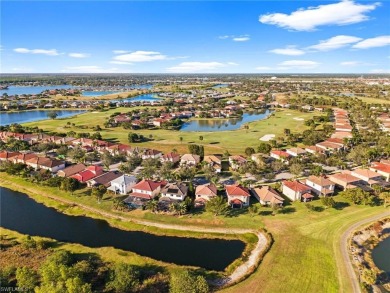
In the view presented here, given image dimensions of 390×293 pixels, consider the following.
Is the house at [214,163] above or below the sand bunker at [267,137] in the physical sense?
below

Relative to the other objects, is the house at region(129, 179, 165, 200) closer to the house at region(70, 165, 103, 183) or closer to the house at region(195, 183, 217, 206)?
the house at region(195, 183, 217, 206)

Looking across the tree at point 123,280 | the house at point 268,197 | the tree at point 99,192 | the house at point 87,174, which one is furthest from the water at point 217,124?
the tree at point 123,280

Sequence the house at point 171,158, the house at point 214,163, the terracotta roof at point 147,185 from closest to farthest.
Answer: the terracotta roof at point 147,185, the house at point 214,163, the house at point 171,158

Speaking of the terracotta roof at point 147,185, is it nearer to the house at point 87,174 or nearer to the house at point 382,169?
the house at point 87,174

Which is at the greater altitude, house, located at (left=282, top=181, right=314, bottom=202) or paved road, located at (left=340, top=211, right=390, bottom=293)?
house, located at (left=282, top=181, right=314, bottom=202)

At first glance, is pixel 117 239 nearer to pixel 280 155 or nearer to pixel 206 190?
pixel 206 190

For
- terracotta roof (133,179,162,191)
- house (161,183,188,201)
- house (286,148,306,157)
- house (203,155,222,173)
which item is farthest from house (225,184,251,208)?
house (286,148,306,157)
